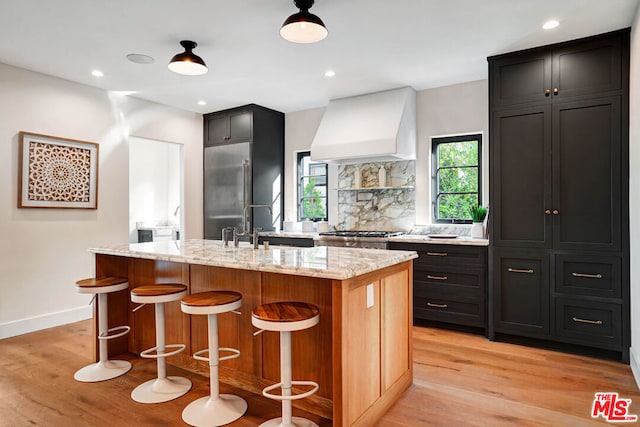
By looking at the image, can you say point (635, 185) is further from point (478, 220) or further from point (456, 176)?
point (456, 176)

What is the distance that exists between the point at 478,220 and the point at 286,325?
9.20 ft

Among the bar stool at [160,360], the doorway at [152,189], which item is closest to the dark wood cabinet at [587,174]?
the bar stool at [160,360]

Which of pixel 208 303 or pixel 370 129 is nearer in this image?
pixel 208 303

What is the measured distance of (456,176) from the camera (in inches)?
177

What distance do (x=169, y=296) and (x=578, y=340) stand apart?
3186mm

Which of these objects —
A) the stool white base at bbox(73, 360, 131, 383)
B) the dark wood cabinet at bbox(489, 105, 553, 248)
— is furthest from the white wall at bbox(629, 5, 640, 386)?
the stool white base at bbox(73, 360, 131, 383)

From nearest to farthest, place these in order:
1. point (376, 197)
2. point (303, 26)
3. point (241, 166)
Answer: point (303, 26) → point (376, 197) → point (241, 166)

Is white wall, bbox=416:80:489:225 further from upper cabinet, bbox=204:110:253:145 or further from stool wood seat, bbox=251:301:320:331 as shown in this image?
stool wood seat, bbox=251:301:320:331

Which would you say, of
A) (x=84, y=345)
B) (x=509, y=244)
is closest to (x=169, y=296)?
(x=84, y=345)

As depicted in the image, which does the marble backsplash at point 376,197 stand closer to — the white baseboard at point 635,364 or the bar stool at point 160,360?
the white baseboard at point 635,364

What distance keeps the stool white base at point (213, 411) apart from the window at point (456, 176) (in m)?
3.12

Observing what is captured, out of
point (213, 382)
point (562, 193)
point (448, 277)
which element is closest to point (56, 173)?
point (213, 382)

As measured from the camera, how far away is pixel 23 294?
3.88m

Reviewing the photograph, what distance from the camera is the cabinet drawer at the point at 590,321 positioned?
306 centimetres
